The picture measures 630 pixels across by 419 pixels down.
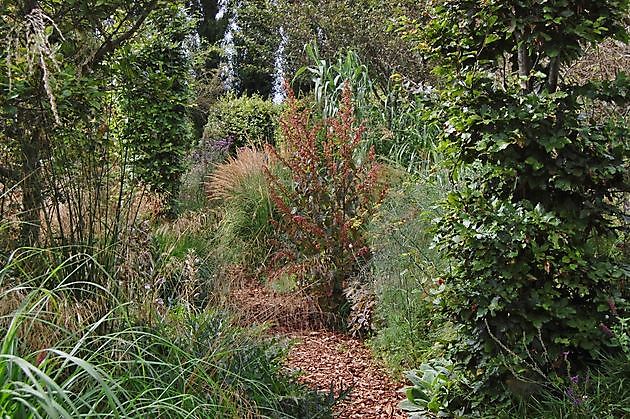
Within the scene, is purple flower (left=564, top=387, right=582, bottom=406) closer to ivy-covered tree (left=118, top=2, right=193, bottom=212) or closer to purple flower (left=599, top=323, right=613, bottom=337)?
purple flower (left=599, top=323, right=613, bottom=337)

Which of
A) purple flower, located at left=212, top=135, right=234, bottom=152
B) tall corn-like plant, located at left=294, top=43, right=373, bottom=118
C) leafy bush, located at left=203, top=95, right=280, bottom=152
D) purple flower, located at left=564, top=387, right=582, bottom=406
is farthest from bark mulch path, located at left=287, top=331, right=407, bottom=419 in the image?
leafy bush, located at left=203, top=95, right=280, bottom=152

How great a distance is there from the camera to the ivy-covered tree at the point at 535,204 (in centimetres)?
251

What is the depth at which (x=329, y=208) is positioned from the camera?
5.17 meters

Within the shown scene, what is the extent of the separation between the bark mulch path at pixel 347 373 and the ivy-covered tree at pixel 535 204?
35.9 inches

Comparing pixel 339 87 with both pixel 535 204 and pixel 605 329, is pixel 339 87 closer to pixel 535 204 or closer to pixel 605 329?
pixel 535 204

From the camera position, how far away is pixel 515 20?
2.54 metres

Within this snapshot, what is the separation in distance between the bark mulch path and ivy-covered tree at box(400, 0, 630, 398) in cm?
91

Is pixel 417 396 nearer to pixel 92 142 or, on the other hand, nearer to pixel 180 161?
pixel 92 142

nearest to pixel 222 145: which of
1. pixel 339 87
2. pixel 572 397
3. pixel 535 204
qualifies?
pixel 339 87

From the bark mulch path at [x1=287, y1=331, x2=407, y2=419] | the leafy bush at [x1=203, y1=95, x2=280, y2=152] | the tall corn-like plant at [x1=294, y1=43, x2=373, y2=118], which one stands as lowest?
the bark mulch path at [x1=287, y1=331, x2=407, y2=419]

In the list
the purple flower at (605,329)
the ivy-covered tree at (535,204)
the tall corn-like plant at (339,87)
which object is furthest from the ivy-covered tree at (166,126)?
the purple flower at (605,329)

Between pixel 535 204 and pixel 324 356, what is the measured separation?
212 cm

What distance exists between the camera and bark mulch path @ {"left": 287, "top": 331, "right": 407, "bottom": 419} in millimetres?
3471

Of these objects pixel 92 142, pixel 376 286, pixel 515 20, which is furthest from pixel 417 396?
pixel 92 142
